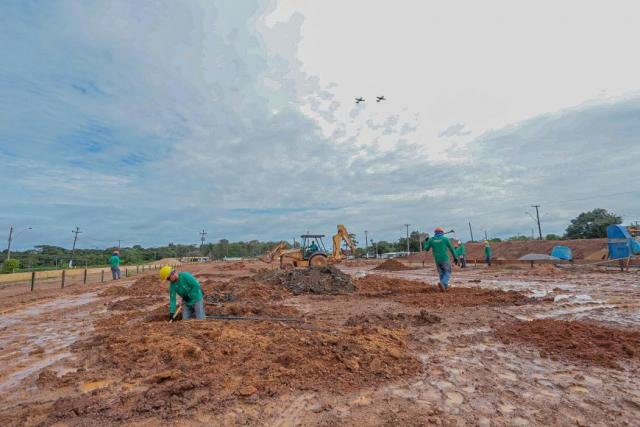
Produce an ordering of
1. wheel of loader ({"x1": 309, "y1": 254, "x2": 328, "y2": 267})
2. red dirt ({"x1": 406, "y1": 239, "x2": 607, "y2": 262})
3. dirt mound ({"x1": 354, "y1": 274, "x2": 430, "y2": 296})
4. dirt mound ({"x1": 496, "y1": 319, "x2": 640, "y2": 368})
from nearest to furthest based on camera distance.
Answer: dirt mound ({"x1": 496, "y1": 319, "x2": 640, "y2": 368})
dirt mound ({"x1": 354, "y1": 274, "x2": 430, "y2": 296})
wheel of loader ({"x1": 309, "y1": 254, "x2": 328, "y2": 267})
red dirt ({"x1": 406, "y1": 239, "x2": 607, "y2": 262})

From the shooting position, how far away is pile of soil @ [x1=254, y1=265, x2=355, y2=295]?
12.0m

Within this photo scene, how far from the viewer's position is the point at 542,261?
19766 mm

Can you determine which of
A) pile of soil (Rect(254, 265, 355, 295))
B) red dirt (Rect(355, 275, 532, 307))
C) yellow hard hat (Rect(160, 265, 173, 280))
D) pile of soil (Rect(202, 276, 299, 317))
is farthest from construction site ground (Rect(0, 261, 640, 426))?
Result: pile of soil (Rect(254, 265, 355, 295))

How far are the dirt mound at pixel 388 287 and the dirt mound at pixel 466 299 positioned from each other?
42.9 inches

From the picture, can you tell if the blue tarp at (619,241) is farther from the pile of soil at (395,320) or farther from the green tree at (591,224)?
the green tree at (591,224)

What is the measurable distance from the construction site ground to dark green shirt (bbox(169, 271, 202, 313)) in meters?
0.71

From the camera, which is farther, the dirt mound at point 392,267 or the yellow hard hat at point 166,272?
the dirt mound at point 392,267

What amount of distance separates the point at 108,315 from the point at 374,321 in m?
6.81

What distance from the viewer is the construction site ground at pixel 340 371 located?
2943 millimetres

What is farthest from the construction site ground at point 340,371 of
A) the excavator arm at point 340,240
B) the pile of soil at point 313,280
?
the excavator arm at point 340,240

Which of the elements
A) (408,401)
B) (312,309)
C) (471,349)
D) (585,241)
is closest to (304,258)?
(312,309)

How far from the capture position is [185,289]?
673 cm

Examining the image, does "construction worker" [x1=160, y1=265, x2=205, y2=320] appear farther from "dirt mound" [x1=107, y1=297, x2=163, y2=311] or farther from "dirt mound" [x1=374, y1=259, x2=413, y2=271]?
"dirt mound" [x1=374, y1=259, x2=413, y2=271]

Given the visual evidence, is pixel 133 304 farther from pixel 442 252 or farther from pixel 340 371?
pixel 442 252
